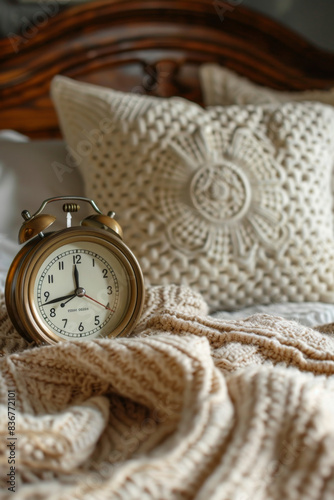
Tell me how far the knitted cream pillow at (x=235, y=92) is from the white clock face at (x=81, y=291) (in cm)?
83

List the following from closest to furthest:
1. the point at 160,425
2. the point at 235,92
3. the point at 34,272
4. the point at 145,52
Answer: the point at 160,425 < the point at 34,272 < the point at 235,92 < the point at 145,52

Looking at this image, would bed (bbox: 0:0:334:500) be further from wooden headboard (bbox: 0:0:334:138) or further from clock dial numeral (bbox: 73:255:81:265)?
clock dial numeral (bbox: 73:255:81:265)

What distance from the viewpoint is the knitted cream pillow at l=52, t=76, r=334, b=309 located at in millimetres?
968

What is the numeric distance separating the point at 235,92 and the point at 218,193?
53 centimetres

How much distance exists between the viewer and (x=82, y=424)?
461 mm

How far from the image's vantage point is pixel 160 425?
0.48 m

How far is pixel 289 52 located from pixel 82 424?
1451 millimetres

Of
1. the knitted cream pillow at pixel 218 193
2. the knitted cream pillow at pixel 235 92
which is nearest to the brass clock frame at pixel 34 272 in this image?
the knitted cream pillow at pixel 218 193

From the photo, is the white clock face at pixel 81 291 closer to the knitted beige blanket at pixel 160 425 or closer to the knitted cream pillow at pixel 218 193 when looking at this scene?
the knitted beige blanket at pixel 160 425

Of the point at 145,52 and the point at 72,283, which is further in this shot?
the point at 145,52

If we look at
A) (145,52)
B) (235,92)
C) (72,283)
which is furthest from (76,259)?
(145,52)

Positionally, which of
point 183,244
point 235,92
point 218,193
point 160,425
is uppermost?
point 235,92

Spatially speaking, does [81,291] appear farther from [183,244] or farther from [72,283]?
[183,244]

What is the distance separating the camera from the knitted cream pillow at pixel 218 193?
0.97 meters
